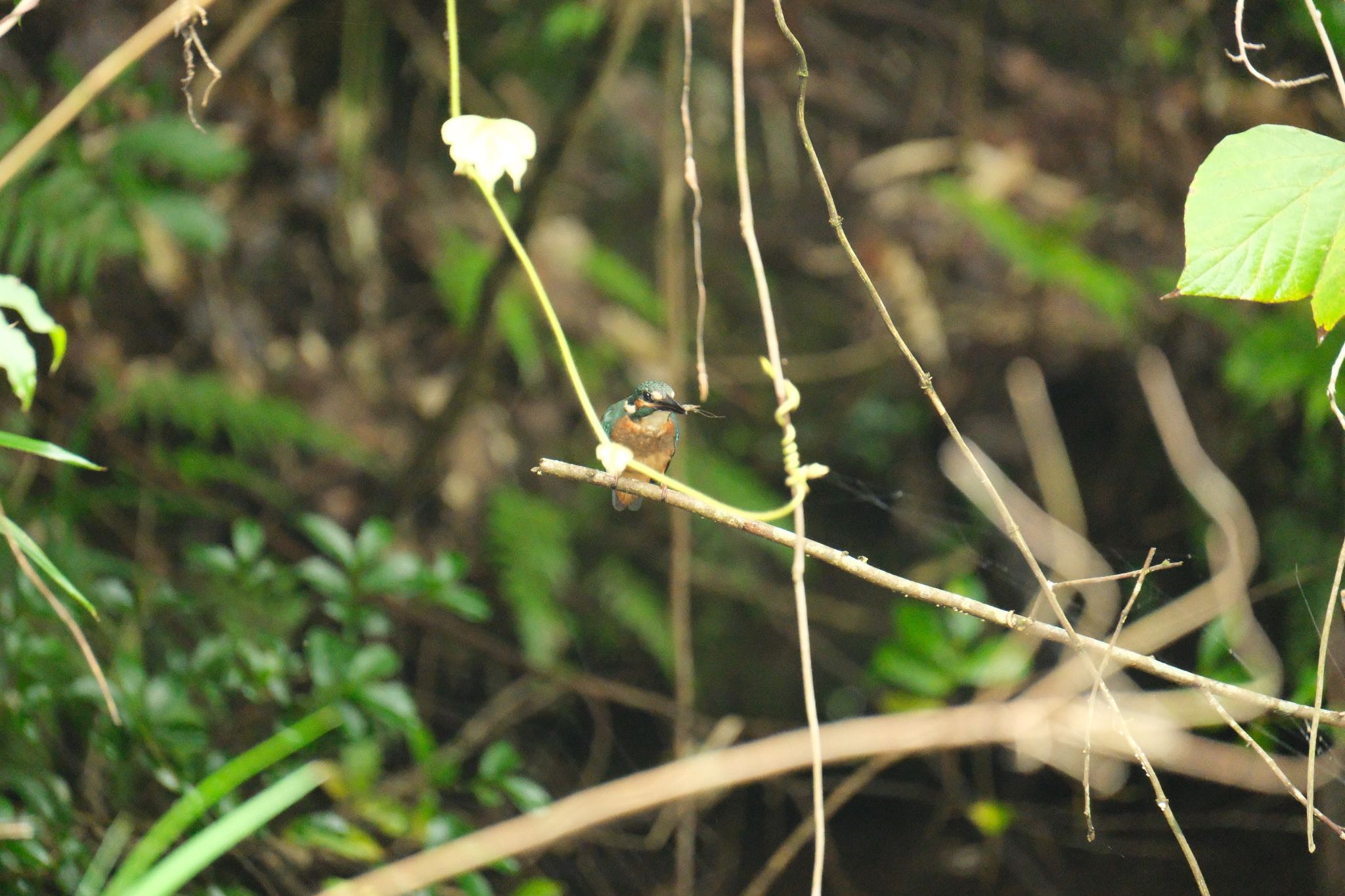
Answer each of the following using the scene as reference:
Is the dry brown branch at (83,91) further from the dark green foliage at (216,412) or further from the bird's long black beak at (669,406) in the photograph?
the dark green foliage at (216,412)

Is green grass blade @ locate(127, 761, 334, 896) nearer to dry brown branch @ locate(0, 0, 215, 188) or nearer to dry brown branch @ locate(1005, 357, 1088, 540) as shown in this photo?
dry brown branch @ locate(0, 0, 215, 188)

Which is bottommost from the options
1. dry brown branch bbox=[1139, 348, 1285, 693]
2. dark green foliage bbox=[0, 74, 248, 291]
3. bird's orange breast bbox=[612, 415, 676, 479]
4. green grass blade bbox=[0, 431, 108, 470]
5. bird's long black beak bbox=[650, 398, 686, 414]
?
dry brown branch bbox=[1139, 348, 1285, 693]

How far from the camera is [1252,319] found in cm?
326

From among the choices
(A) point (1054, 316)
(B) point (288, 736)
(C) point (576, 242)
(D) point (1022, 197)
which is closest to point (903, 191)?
(D) point (1022, 197)

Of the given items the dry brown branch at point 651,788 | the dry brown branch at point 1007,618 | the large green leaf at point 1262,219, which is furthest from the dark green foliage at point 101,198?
the large green leaf at point 1262,219

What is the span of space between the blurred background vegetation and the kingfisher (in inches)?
22.0

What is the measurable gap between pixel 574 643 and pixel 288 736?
7.70 feet

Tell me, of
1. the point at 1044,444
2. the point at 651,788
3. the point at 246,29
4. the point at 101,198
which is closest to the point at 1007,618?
the point at 651,788

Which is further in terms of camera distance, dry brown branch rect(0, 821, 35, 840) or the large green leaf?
dry brown branch rect(0, 821, 35, 840)

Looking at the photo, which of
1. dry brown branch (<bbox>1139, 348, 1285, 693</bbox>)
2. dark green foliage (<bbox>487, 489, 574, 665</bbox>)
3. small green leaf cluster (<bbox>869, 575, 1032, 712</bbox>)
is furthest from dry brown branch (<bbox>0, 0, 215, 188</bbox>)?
dry brown branch (<bbox>1139, 348, 1285, 693</bbox>)

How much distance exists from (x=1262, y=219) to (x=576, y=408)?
11.4ft

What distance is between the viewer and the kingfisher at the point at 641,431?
8.46 ft

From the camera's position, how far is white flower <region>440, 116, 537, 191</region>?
134 centimetres

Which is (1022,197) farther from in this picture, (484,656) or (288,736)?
(288,736)
